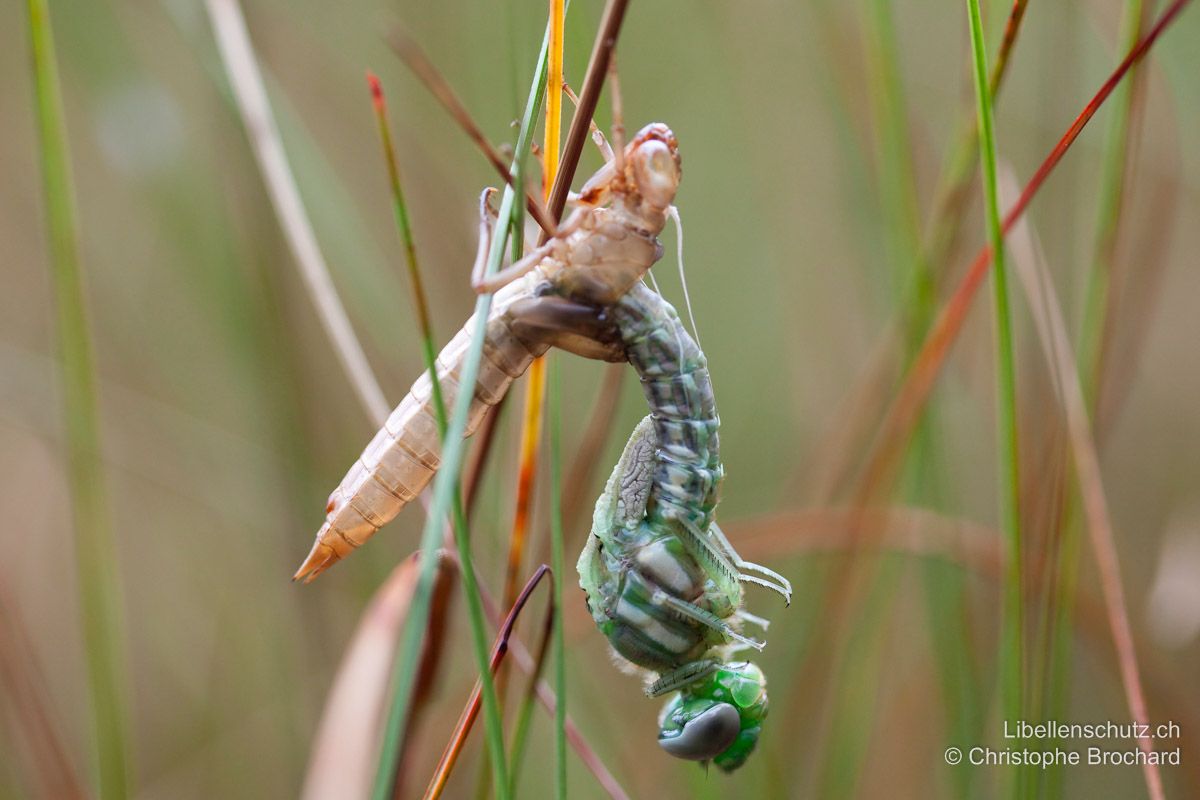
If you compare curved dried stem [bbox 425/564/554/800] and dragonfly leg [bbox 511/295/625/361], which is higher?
dragonfly leg [bbox 511/295/625/361]

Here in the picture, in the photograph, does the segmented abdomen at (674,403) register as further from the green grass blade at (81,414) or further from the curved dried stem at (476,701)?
the green grass blade at (81,414)

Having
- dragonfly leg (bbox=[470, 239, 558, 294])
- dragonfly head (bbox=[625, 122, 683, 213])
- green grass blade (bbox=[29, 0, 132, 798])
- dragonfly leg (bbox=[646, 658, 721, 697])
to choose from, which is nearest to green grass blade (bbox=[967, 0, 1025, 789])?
dragonfly head (bbox=[625, 122, 683, 213])

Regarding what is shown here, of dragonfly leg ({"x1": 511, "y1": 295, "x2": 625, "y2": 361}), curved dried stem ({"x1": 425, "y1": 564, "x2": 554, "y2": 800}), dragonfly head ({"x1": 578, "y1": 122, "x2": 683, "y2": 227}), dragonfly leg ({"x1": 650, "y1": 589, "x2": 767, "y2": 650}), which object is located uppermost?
dragonfly head ({"x1": 578, "y1": 122, "x2": 683, "y2": 227})

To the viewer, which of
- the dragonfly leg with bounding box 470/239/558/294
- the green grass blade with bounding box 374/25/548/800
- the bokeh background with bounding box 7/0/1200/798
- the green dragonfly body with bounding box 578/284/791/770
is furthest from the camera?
the bokeh background with bounding box 7/0/1200/798

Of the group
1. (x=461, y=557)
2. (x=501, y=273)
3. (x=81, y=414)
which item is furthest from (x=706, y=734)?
(x=81, y=414)

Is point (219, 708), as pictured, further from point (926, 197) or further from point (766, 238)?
point (926, 197)

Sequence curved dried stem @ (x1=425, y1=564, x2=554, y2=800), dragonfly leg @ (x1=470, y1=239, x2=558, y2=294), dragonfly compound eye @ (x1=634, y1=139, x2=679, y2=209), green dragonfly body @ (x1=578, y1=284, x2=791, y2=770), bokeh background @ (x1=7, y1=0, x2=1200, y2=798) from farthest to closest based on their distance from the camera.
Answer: bokeh background @ (x1=7, y1=0, x2=1200, y2=798) → green dragonfly body @ (x1=578, y1=284, x2=791, y2=770) → dragonfly compound eye @ (x1=634, y1=139, x2=679, y2=209) → curved dried stem @ (x1=425, y1=564, x2=554, y2=800) → dragonfly leg @ (x1=470, y1=239, x2=558, y2=294)

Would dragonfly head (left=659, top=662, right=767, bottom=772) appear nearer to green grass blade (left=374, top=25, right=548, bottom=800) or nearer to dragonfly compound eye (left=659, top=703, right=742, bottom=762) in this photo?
dragonfly compound eye (left=659, top=703, right=742, bottom=762)
